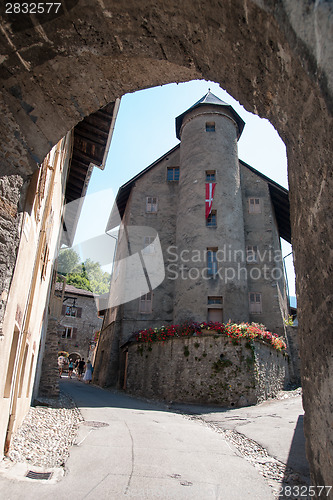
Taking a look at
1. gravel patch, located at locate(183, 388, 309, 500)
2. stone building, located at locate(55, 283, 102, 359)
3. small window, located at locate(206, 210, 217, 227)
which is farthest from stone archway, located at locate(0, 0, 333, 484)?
stone building, located at locate(55, 283, 102, 359)

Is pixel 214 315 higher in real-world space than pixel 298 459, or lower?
higher

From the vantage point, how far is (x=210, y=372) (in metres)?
13.8

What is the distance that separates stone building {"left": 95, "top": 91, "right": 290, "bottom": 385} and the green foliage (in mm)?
31627

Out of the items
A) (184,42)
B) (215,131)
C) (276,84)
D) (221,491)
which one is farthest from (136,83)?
(215,131)

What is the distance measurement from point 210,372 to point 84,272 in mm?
46450

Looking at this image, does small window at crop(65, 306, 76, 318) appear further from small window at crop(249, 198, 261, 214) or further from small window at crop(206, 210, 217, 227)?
small window at crop(249, 198, 261, 214)

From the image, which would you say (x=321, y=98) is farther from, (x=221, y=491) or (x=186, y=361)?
(x=186, y=361)

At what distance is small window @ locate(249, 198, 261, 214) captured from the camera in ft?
73.2

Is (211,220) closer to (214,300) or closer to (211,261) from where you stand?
(211,261)

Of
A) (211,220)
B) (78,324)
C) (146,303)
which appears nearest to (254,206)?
(211,220)

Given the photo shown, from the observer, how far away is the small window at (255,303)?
19.9 m

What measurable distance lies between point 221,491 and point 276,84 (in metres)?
4.12

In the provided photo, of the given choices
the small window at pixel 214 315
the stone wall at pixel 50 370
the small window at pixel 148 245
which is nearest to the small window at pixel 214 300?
the small window at pixel 214 315

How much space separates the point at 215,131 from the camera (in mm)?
22531
